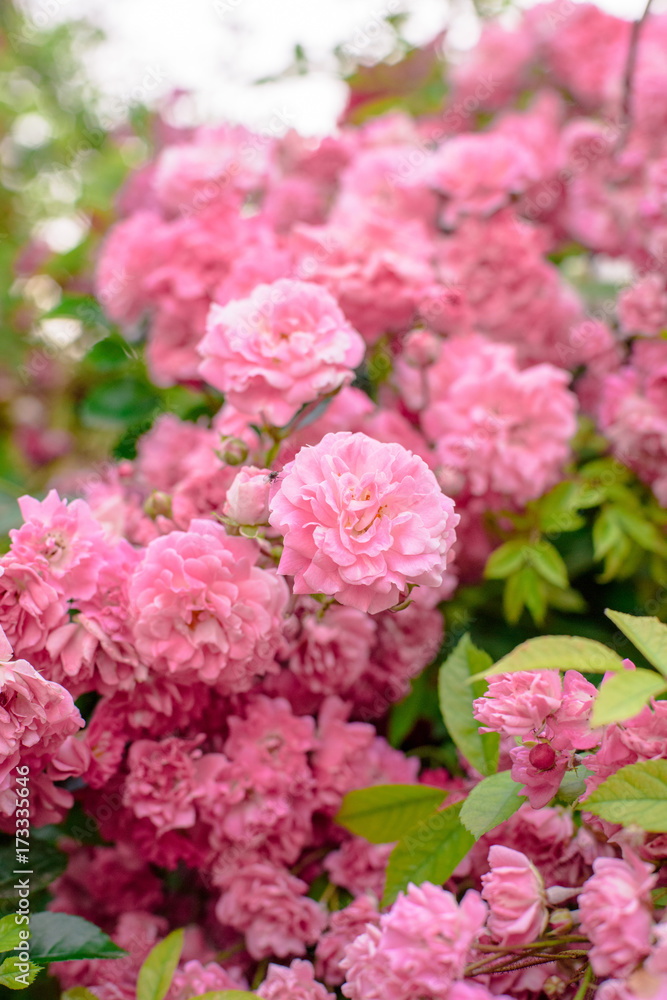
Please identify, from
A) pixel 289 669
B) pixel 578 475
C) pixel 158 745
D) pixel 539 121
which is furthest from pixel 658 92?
pixel 158 745

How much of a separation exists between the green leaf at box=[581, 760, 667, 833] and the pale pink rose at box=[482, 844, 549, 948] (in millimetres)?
75

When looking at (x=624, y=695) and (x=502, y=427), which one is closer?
(x=624, y=695)

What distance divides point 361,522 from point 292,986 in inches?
15.8

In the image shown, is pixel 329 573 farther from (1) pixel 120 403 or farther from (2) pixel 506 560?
(1) pixel 120 403

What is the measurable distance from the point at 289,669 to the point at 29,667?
0.32 m

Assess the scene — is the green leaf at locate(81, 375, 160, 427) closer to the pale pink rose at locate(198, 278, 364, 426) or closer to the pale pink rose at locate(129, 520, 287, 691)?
the pale pink rose at locate(198, 278, 364, 426)

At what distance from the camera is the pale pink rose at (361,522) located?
532mm

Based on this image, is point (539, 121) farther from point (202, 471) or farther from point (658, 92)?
point (202, 471)

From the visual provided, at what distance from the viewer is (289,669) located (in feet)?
2.64

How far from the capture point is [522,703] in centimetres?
53

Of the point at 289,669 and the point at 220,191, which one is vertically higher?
the point at 220,191

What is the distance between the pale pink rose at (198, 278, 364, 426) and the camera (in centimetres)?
70

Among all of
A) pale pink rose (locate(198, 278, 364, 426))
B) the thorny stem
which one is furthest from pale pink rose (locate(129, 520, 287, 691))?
the thorny stem

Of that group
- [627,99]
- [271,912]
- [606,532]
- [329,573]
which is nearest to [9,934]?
[271,912]
